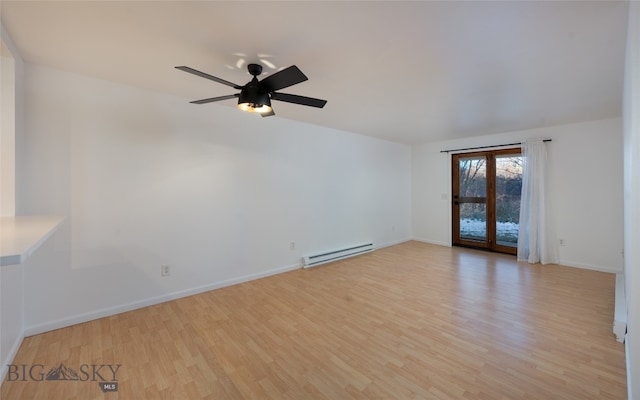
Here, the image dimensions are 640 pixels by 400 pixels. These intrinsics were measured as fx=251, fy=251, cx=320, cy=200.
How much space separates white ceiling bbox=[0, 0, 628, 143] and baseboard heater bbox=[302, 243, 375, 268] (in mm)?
2584

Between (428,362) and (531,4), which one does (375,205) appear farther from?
(531,4)

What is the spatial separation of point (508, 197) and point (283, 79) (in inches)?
205

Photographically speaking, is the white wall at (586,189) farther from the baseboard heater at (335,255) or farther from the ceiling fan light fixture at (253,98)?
the ceiling fan light fixture at (253,98)

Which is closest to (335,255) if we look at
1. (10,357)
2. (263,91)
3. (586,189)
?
(263,91)

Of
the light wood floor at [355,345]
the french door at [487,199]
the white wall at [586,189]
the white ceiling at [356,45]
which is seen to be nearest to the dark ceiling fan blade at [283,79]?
the white ceiling at [356,45]

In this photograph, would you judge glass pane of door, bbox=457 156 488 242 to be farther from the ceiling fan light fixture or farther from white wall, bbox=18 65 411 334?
the ceiling fan light fixture

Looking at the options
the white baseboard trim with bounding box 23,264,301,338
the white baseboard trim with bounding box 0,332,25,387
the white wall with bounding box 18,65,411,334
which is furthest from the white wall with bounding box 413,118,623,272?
the white baseboard trim with bounding box 0,332,25,387

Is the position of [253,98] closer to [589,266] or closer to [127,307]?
[127,307]

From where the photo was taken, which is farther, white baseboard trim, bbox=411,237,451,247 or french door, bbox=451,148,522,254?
white baseboard trim, bbox=411,237,451,247

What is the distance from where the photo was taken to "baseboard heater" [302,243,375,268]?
169 inches

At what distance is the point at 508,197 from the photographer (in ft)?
16.6

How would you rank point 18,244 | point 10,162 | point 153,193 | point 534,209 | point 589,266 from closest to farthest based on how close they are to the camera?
point 18,244, point 10,162, point 153,193, point 589,266, point 534,209

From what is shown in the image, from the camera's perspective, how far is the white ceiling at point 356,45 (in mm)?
1593

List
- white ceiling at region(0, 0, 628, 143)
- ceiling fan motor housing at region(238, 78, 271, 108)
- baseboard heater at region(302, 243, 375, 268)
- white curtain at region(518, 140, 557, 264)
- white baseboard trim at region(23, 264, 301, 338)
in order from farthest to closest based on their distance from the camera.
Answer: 1. white curtain at region(518, 140, 557, 264)
2. baseboard heater at region(302, 243, 375, 268)
3. white baseboard trim at region(23, 264, 301, 338)
4. ceiling fan motor housing at region(238, 78, 271, 108)
5. white ceiling at region(0, 0, 628, 143)
